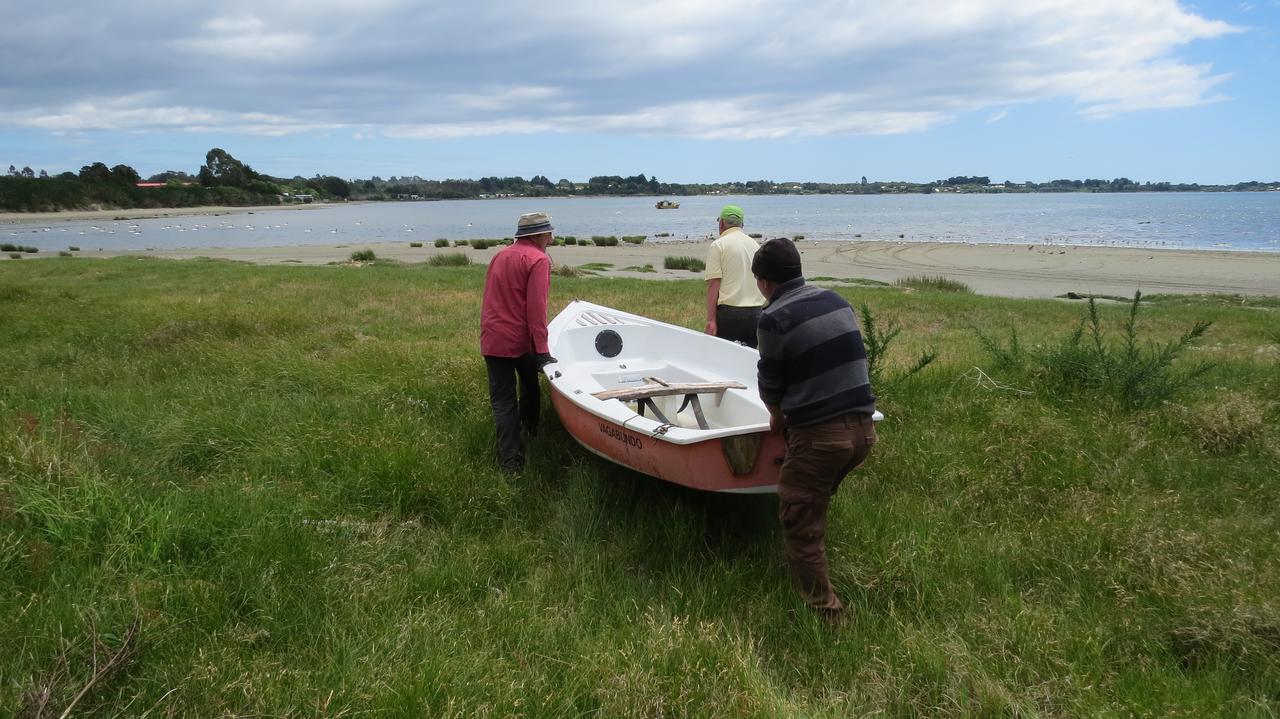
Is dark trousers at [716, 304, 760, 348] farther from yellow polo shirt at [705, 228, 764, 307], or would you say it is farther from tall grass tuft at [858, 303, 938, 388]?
tall grass tuft at [858, 303, 938, 388]

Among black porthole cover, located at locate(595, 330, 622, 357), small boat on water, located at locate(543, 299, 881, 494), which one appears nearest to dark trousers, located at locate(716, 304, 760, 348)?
small boat on water, located at locate(543, 299, 881, 494)

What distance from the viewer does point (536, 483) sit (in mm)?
5535

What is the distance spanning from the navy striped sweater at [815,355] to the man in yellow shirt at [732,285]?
312cm

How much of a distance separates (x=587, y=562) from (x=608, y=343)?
12.3 feet

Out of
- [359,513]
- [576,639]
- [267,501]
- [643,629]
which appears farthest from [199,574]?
[643,629]

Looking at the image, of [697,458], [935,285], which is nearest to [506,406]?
[697,458]

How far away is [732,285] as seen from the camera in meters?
6.91

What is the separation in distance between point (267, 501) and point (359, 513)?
52 cm

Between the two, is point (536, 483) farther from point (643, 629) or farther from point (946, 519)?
point (946, 519)

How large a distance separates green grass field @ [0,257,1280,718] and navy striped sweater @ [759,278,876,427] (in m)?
1.10

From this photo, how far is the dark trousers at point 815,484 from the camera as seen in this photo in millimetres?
3619

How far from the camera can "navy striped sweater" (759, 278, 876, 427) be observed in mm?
3568

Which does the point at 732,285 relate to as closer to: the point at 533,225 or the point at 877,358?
the point at 877,358

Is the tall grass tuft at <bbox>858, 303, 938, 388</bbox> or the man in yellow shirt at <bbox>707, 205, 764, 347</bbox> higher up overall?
the man in yellow shirt at <bbox>707, 205, 764, 347</bbox>
